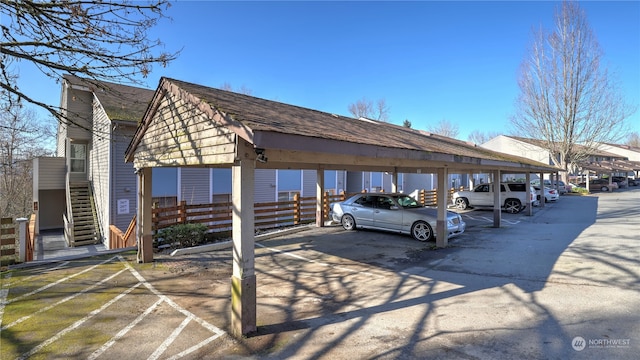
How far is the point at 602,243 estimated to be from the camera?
9.08m

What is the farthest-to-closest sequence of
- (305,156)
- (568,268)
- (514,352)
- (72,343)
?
(568,268), (305,156), (72,343), (514,352)

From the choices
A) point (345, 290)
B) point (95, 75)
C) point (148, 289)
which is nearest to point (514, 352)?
point (345, 290)

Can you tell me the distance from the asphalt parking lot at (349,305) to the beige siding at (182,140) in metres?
2.32

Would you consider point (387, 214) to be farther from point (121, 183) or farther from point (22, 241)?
point (121, 183)

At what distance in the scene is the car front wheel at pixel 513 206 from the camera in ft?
57.6

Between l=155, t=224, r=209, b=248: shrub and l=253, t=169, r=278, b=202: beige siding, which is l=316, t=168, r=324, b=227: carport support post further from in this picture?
l=155, t=224, r=209, b=248: shrub

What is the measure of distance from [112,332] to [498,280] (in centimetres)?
639

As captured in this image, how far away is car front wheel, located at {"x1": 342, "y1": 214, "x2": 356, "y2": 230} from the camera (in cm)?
1202

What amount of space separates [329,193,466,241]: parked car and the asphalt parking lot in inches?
49.7

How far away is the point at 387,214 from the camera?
11.0 metres

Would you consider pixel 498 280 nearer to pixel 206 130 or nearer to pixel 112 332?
pixel 206 130

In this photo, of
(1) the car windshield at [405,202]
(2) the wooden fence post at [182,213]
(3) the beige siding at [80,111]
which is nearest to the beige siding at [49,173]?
(3) the beige siding at [80,111]

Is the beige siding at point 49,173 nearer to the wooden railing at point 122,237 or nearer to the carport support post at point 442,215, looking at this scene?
the wooden railing at point 122,237

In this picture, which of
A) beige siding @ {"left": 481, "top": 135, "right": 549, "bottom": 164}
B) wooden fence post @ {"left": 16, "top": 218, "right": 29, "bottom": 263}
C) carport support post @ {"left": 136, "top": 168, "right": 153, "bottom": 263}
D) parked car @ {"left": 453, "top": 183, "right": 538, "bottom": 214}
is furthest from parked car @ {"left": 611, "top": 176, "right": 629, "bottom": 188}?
wooden fence post @ {"left": 16, "top": 218, "right": 29, "bottom": 263}
